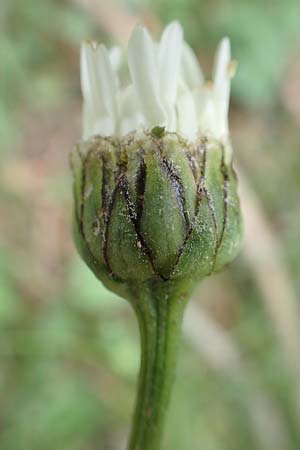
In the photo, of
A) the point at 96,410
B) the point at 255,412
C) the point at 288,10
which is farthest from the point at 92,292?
the point at 288,10

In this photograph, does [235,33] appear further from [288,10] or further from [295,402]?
[295,402]

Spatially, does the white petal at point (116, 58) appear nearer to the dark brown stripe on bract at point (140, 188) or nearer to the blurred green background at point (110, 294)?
the dark brown stripe on bract at point (140, 188)

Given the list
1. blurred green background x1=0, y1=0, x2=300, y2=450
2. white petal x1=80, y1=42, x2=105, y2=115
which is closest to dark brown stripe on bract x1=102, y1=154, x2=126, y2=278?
white petal x1=80, y1=42, x2=105, y2=115

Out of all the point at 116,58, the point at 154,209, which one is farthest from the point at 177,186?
the point at 116,58

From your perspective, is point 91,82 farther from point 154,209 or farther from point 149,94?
point 154,209

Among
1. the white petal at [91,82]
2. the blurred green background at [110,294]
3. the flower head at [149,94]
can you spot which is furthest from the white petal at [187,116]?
the blurred green background at [110,294]

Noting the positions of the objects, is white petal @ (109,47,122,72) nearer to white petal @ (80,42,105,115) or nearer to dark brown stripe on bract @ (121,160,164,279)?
white petal @ (80,42,105,115)
